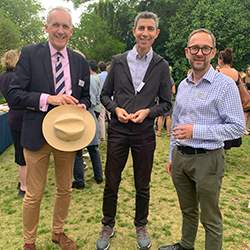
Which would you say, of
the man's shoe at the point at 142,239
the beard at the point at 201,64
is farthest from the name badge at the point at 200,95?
the man's shoe at the point at 142,239

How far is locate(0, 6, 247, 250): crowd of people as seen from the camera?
6.66ft

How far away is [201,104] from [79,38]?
28464mm

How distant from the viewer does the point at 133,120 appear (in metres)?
2.39

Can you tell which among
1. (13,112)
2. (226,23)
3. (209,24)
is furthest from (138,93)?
(226,23)

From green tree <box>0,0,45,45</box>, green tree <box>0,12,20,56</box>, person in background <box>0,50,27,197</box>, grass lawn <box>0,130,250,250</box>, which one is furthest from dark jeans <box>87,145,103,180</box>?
green tree <box>0,0,45,45</box>

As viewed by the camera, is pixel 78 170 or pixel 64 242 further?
pixel 78 170

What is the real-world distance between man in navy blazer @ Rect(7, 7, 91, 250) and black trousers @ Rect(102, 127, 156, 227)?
45 centimetres

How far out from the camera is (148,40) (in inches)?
96.8

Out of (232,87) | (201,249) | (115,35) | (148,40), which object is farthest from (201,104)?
(115,35)

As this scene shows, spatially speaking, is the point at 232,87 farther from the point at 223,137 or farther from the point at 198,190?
the point at 198,190

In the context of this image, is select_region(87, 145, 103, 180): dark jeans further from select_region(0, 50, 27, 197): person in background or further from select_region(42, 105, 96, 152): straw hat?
select_region(42, 105, 96, 152): straw hat

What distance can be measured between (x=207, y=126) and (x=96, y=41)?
2662cm

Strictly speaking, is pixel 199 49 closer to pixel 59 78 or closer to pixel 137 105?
pixel 137 105

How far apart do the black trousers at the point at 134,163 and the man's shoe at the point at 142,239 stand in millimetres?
66
